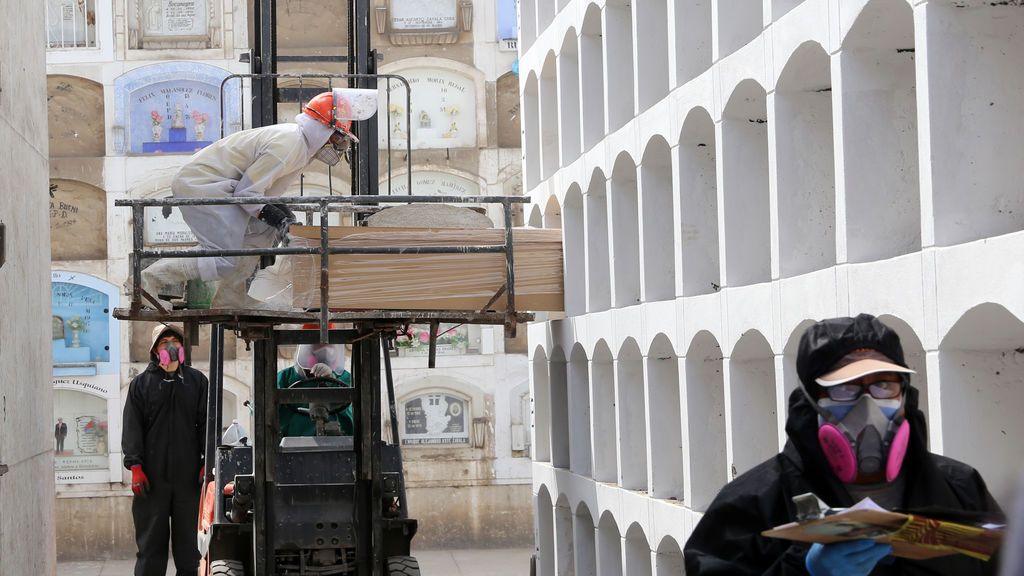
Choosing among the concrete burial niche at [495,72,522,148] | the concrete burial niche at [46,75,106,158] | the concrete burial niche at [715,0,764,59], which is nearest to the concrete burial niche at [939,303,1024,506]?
the concrete burial niche at [715,0,764,59]

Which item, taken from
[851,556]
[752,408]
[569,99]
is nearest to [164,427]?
[569,99]

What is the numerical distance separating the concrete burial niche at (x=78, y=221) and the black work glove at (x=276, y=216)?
28.6 ft

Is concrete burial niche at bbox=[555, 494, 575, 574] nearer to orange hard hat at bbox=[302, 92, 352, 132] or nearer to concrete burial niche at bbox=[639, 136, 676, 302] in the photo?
concrete burial niche at bbox=[639, 136, 676, 302]

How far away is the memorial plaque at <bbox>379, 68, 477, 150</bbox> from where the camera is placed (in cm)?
1492

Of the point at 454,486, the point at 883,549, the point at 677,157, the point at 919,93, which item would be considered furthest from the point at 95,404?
the point at 883,549

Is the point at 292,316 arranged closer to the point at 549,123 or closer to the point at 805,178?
the point at 805,178

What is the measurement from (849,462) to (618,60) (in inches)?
184

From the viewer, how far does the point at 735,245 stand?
17.9 ft

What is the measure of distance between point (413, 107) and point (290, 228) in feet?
28.0

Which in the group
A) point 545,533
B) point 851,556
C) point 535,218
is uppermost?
point 535,218

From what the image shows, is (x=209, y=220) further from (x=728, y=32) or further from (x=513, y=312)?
(x=728, y=32)

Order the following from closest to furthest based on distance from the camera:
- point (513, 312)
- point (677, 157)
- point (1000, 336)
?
1. point (1000, 336)
2. point (677, 157)
3. point (513, 312)

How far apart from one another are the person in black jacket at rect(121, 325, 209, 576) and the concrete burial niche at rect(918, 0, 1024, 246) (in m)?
5.83

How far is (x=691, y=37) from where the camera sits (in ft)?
19.8
